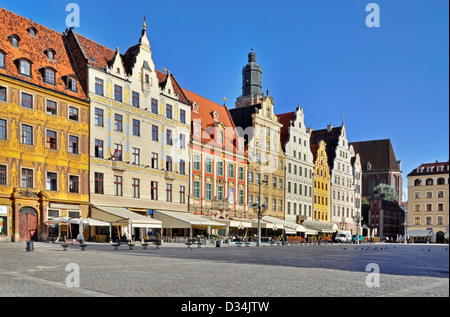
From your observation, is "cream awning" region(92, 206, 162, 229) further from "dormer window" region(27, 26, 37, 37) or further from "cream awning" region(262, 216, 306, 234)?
"cream awning" region(262, 216, 306, 234)

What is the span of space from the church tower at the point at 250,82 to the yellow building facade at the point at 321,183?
33.0 metres

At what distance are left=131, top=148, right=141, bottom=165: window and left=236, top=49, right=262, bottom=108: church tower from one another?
65852mm

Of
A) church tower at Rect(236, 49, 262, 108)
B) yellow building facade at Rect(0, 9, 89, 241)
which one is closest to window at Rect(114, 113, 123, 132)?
yellow building facade at Rect(0, 9, 89, 241)

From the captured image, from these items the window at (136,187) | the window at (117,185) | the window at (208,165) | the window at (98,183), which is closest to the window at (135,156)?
the window at (136,187)

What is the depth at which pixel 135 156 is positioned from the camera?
159 ft

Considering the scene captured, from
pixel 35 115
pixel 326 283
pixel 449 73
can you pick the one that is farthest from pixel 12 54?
pixel 449 73

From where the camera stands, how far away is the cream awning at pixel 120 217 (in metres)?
39.9

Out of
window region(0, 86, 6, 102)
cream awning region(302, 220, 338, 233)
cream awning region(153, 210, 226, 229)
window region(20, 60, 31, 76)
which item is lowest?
cream awning region(302, 220, 338, 233)

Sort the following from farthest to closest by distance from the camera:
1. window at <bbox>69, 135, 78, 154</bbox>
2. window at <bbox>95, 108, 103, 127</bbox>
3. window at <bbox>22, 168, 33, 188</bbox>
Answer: window at <bbox>95, 108, 103, 127</bbox> → window at <bbox>69, 135, 78, 154</bbox> → window at <bbox>22, 168, 33, 188</bbox>

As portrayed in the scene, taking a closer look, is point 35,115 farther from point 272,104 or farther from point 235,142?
point 272,104

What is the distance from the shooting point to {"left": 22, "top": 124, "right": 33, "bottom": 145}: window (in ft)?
126

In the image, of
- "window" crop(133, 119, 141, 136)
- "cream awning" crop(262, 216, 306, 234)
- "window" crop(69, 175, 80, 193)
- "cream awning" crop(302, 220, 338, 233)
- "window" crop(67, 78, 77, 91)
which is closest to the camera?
"window" crop(69, 175, 80, 193)
